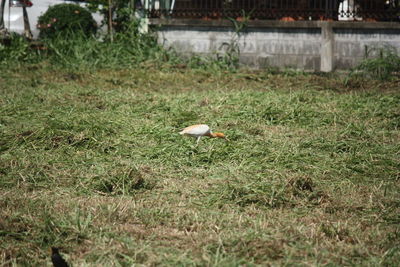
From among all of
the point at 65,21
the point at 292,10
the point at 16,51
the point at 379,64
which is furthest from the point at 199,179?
the point at 65,21

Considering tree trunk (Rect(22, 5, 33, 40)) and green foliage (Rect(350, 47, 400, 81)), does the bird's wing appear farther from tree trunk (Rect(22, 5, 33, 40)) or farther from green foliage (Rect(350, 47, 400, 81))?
tree trunk (Rect(22, 5, 33, 40))

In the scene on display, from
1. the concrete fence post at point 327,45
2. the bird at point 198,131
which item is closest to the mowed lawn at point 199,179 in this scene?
the bird at point 198,131

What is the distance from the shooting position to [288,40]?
34.0 ft

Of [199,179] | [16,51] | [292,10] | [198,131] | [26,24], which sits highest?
[292,10]

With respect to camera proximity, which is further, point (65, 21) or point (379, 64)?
point (65, 21)

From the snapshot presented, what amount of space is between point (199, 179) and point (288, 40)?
268 inches

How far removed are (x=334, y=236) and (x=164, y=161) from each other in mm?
1915

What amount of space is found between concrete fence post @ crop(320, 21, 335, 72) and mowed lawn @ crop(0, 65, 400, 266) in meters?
2.56

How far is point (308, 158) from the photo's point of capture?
4.62 m

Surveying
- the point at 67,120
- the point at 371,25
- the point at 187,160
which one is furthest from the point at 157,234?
the point at 371,25

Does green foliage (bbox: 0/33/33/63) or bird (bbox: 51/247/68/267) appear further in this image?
green foliage (bbox: 0/33/33/63)

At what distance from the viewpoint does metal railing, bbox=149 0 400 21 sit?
33.7 ft

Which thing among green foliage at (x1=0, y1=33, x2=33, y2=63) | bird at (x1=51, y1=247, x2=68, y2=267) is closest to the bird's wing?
bird at (x1=51, y1=247, x2=68, y2=267)

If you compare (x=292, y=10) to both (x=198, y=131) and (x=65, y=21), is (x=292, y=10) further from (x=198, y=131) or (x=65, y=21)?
(x=198, y=131)
